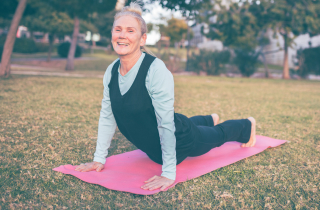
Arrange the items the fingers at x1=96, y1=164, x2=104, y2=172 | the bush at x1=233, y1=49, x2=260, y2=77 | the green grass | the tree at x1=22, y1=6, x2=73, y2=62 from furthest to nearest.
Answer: the tree at x1=22, y1=6, x2=73, y2=62
the bush at x1=233, y1=49, x2=260, y2=77
the fingers at x1=96, y1=164, x2=104, y2=172
the green grass

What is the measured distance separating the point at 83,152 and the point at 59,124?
141cm

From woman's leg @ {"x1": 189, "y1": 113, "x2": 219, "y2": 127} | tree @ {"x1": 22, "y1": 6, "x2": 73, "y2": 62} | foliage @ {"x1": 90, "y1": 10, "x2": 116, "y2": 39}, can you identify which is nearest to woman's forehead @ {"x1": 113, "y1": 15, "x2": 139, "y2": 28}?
woman's leg @ {"x1": 189, "y1": 113, "x2": 219, "y2": 127}

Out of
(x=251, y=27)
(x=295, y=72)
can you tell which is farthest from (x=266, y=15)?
(x=295, y=72)

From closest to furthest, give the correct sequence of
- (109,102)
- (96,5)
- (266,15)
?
(109,102)
(96,5)
(266,15)

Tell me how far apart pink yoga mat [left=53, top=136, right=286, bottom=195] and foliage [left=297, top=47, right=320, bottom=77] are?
1617 centimetres

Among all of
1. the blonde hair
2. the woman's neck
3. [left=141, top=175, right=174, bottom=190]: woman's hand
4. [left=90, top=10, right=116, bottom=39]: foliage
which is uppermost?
[left=90, top=10, right=116, bottom=39]: foliage

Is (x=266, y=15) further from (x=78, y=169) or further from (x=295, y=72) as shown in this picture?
(x=78, y=169)

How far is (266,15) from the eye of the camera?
16.0 metres

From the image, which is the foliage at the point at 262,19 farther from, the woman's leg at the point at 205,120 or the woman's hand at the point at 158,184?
the woman's hand at the point at 158,184

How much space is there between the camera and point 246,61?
1831 centimetres

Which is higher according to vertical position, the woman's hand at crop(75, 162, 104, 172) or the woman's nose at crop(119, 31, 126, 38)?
the woman's nose at crop(119, 31, 126, 38)

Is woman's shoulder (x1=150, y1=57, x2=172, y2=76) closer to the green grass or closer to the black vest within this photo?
the black vest

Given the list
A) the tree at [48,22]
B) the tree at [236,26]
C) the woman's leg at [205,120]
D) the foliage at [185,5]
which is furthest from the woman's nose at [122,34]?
the tree at [48,22]

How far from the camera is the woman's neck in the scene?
230 cm
